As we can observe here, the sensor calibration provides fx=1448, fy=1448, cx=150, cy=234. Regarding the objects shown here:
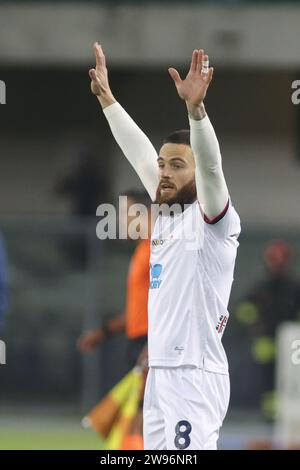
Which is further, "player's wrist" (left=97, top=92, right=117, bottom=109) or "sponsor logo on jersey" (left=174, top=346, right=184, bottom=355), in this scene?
"player's wrist" (left=97, top=92, right=117, bottom=109)

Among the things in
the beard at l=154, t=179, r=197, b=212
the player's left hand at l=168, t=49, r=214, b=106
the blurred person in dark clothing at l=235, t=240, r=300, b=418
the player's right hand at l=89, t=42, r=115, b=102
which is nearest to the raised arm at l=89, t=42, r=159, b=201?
the player's right hand at l=89, t=42, r=115, b=102

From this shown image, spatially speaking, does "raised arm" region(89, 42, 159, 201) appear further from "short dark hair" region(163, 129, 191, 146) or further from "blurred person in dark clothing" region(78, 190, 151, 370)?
"blurred person in dark clothing" region(78, 190, 151, 370)

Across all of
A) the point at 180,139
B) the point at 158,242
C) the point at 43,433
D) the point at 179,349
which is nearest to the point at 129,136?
the point at 180,139

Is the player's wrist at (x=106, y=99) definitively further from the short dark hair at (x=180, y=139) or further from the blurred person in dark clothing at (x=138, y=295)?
the blurred person in dark clothing at (x=138, y=295)

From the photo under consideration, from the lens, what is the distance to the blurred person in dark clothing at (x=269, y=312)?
16906mm

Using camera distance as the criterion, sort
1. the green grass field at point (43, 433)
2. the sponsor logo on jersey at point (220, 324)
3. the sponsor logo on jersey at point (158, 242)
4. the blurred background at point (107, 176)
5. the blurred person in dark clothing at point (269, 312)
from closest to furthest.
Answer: the sponsor logo on jersey at point (220, 324) < the sponsor logo on jersey at point (158, 242) < the green grass field at point (43, 433) < the blurred person in dark clothing at point (269, 312) < the blurred background at point (107, 176)

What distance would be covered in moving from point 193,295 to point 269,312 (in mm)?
9451

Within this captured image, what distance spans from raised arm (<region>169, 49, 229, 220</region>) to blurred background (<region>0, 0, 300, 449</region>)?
8385 millimetres

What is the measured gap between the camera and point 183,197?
25.4 ft

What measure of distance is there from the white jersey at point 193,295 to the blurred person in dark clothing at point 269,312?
9143 mm

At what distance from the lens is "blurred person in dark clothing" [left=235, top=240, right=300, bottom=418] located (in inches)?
666

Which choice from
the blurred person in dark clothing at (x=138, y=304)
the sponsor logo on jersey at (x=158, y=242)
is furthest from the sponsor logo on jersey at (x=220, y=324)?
the blurred person in dark clothing at (x=138, y=304)

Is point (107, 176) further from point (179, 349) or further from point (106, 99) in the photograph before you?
point (179, 349)

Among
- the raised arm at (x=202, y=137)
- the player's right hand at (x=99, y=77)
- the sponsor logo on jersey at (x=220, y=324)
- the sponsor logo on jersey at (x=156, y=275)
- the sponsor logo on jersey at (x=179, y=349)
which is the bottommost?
the sponsor logo on jersey at (x=179, y=349)
